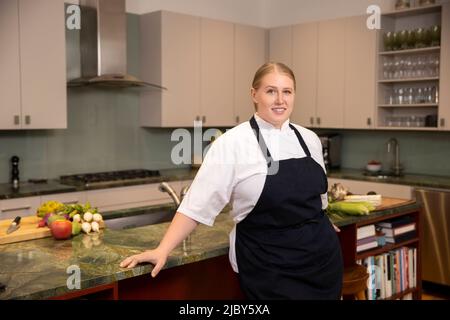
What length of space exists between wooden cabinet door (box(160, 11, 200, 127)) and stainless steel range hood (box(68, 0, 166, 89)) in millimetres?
365

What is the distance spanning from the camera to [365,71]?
4801 millimetres

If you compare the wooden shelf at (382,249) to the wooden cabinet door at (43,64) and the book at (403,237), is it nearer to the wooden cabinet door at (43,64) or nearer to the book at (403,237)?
the book at (403,237)

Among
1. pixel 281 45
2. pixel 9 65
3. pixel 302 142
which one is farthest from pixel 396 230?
pixel 281 45

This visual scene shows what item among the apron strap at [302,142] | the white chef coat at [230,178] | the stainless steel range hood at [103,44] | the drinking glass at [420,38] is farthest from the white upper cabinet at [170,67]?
the white chef coat at [230,178]

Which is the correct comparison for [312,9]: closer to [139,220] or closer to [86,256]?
[139,220]

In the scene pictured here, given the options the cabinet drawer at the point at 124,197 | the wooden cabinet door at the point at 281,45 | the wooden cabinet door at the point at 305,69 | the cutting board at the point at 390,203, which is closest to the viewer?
the cutting board at the point at 390,203

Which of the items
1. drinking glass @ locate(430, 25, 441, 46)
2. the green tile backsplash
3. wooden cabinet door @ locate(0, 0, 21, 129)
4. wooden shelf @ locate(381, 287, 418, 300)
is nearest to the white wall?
drinking glass @ locate(430, 25, 441, 46)

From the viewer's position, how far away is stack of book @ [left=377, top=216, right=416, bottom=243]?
2973 millimetres

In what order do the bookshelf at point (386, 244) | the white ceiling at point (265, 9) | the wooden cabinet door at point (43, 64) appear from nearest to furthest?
the bookshelf at point (386, 244) → the wooden cabinet door at point (43, 64) → the white ceiling at point (265, 9)

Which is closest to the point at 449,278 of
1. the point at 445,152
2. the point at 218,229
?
the point at 445,152

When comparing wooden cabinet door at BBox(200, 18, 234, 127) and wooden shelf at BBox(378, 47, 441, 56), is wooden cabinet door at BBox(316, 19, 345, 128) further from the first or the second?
wooden cabinet door at BBox(200, 18, 234, 127)

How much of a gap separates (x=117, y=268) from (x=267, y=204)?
1.77 ft

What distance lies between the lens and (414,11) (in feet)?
14.9

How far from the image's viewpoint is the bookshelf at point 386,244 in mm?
2703
